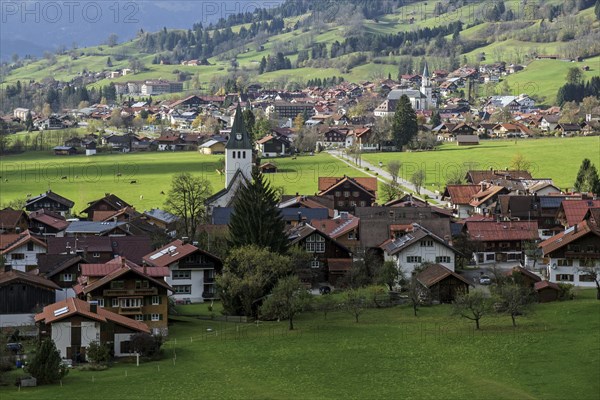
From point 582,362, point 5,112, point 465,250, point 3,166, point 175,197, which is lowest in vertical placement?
point 582,362

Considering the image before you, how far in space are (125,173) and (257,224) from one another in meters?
54.5

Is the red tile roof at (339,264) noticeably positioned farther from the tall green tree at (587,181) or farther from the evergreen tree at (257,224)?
the tall green tree at (587,181)

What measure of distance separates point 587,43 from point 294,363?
567 feet

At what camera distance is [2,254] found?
5422 cm

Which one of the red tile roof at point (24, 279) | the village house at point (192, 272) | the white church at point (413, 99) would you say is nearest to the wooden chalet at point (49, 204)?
the village house at point (192, 272)

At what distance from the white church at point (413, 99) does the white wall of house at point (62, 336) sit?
129325mm

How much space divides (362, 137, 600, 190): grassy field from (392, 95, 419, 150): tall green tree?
3669mm

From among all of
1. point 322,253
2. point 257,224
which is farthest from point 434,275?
point 322,253

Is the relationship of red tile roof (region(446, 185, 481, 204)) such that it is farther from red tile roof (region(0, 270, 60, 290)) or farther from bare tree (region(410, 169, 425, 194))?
red tile roof (region(0, 270, 60, 290))

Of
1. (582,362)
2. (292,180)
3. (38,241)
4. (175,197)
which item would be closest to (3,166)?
(292,180)

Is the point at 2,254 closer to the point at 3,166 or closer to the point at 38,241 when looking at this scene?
the point at 38,241

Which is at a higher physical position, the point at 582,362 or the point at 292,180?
the point at 292,180

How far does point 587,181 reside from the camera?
7512cm

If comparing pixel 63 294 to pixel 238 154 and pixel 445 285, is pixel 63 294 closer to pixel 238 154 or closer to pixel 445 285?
pixel 445 285
